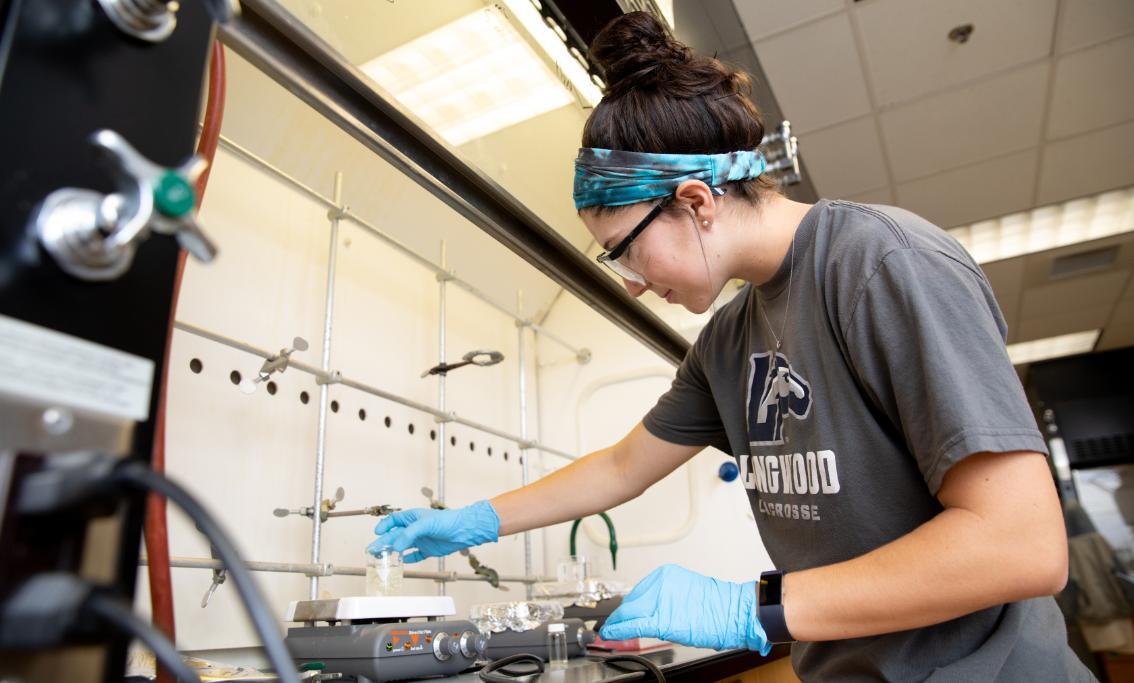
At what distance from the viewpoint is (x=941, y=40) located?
237cm

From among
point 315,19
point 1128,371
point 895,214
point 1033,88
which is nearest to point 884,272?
point 895,214

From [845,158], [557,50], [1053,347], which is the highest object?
[845,158]

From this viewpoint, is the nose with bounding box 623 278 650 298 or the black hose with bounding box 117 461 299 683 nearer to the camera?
the black hose with bounding box 117 461 299 683

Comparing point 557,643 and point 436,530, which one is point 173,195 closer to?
point 436,530

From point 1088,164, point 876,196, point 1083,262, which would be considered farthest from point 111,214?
point 1083,262

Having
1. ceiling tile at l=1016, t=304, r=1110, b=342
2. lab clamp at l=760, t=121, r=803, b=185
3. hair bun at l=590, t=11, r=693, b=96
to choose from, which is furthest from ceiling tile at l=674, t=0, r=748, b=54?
ceiling tile at l=1016, t=304, r=1110, b=342

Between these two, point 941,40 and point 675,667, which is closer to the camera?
point 675,667

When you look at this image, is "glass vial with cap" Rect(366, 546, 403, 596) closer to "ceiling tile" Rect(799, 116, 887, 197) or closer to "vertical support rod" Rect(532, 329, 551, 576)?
"vertical support rod" Rect(532, 329, 551, 576)

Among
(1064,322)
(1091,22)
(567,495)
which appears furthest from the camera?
(1064,322)

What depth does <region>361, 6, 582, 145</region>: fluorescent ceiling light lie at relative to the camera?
1.25 meters

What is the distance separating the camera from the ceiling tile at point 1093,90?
2477mm

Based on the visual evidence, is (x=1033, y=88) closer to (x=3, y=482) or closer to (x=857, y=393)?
(x=857, y=393)

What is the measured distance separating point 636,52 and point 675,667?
88 centimetres

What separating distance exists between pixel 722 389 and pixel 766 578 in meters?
0.40
